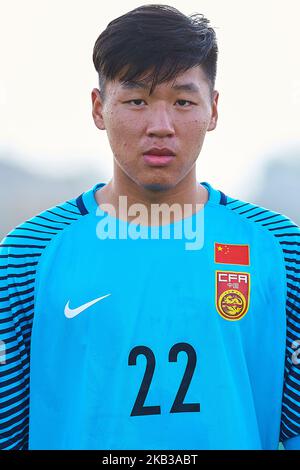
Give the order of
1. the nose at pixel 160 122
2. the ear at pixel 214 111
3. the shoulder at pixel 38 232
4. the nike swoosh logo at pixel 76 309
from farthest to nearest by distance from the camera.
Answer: the ear at pixel 214 111 < the shoulder at pixel 38 232 < the nike swoosh logo at pixel 76 309 < the nose at pixel 160 122

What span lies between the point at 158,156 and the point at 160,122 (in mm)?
167

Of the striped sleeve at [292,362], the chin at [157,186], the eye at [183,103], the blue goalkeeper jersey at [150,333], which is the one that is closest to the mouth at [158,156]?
the chin at [157,186]

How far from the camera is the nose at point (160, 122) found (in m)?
3.54

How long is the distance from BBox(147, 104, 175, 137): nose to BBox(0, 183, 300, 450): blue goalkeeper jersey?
21.4 inches

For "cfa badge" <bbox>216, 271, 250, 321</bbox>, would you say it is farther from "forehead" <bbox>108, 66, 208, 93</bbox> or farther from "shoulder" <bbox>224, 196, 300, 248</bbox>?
"forehead" <bbox>108, 66, 208, 93</bbox>

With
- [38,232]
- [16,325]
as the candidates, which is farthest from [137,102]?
[16,325]

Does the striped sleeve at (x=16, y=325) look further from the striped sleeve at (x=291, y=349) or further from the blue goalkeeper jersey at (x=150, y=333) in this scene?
the striped sleeve at (x=291, y=349)

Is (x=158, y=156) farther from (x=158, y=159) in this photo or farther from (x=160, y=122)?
(x=160, y=122)

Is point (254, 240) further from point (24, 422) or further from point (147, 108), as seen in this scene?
point (24, 422)

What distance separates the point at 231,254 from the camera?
382cm

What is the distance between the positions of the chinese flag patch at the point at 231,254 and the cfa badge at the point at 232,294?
0.06 meters

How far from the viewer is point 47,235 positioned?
3824 mm

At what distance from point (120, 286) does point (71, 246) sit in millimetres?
353
